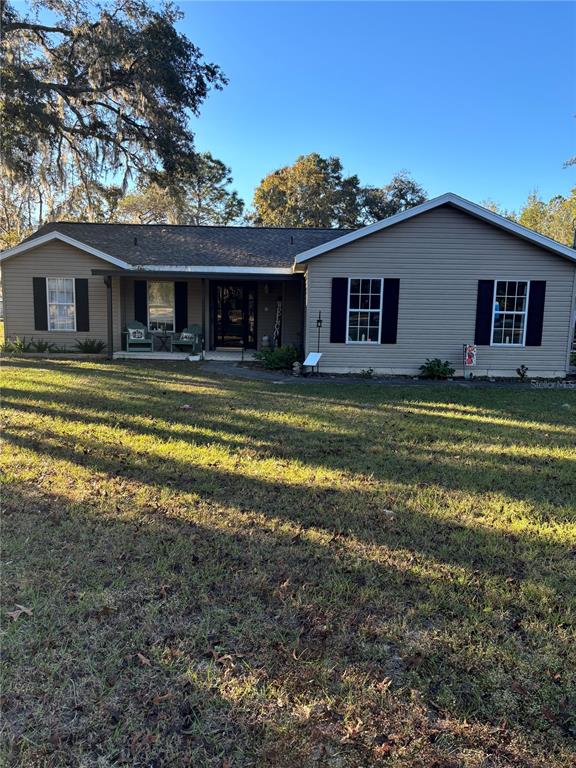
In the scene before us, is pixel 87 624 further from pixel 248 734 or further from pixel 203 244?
pixel 203 244

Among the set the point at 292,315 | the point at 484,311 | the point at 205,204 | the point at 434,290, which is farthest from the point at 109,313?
the point at 205,204

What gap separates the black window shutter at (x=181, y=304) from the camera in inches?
575

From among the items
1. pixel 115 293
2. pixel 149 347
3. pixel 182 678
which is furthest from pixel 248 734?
pixel 115 293

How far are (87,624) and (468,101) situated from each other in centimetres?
1846

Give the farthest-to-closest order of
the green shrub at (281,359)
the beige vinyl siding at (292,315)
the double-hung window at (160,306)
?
the beige vinyl siding at (292,315) < the double-hung window at (160,306) < the green shrub at (281,359)

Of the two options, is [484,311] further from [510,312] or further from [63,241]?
[63,241]

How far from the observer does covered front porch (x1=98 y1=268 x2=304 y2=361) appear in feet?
44.9

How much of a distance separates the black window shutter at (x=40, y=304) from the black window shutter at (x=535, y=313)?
1289 centimetres

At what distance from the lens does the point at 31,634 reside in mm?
2443

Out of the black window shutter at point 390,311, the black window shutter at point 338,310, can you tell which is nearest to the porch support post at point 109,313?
the black window shutter at point 338,310

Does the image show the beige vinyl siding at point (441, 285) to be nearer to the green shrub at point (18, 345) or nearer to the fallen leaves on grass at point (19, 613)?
the green shrub at point (18, 345)

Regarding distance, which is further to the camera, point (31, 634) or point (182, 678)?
point (31, 634)

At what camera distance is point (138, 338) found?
14156 mm

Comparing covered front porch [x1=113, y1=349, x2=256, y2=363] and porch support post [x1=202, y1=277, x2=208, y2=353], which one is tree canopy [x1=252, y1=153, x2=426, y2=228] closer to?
porch support post [x1=202, y1=277, x2=208, y2=353]
